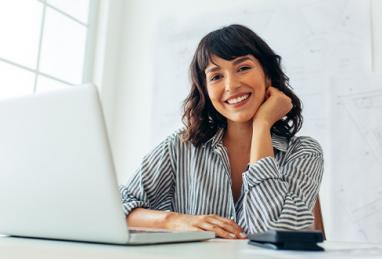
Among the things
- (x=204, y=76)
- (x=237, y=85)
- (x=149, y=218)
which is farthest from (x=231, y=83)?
(x=149, y=218)

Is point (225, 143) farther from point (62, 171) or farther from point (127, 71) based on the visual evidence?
point (127, 71)

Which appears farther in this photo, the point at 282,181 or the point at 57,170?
the point at 282,181

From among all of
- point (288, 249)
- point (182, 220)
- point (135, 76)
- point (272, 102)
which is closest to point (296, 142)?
point (272, 102)

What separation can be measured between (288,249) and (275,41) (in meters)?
1.74

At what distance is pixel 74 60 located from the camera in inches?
101

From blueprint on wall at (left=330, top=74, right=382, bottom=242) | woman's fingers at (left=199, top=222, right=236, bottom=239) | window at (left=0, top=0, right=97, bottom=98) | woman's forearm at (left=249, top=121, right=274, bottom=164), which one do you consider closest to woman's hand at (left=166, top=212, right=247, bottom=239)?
woman's fingers at (left=199, top=222, right=236, bottom=239)

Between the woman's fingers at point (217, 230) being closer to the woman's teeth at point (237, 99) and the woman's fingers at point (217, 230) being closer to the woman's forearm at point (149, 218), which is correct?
the woman's forearm at point (149, 218)

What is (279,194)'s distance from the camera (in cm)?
103

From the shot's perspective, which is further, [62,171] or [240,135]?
[240,135]

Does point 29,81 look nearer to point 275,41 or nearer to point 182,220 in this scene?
point 275,41

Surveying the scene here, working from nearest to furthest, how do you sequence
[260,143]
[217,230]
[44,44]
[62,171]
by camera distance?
[62,171], [217,230], [260,143], [44,44]

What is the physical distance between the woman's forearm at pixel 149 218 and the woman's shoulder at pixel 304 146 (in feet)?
1.43

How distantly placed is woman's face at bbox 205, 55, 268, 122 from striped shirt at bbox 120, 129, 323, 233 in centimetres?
10

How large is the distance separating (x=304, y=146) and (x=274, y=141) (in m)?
0.09
